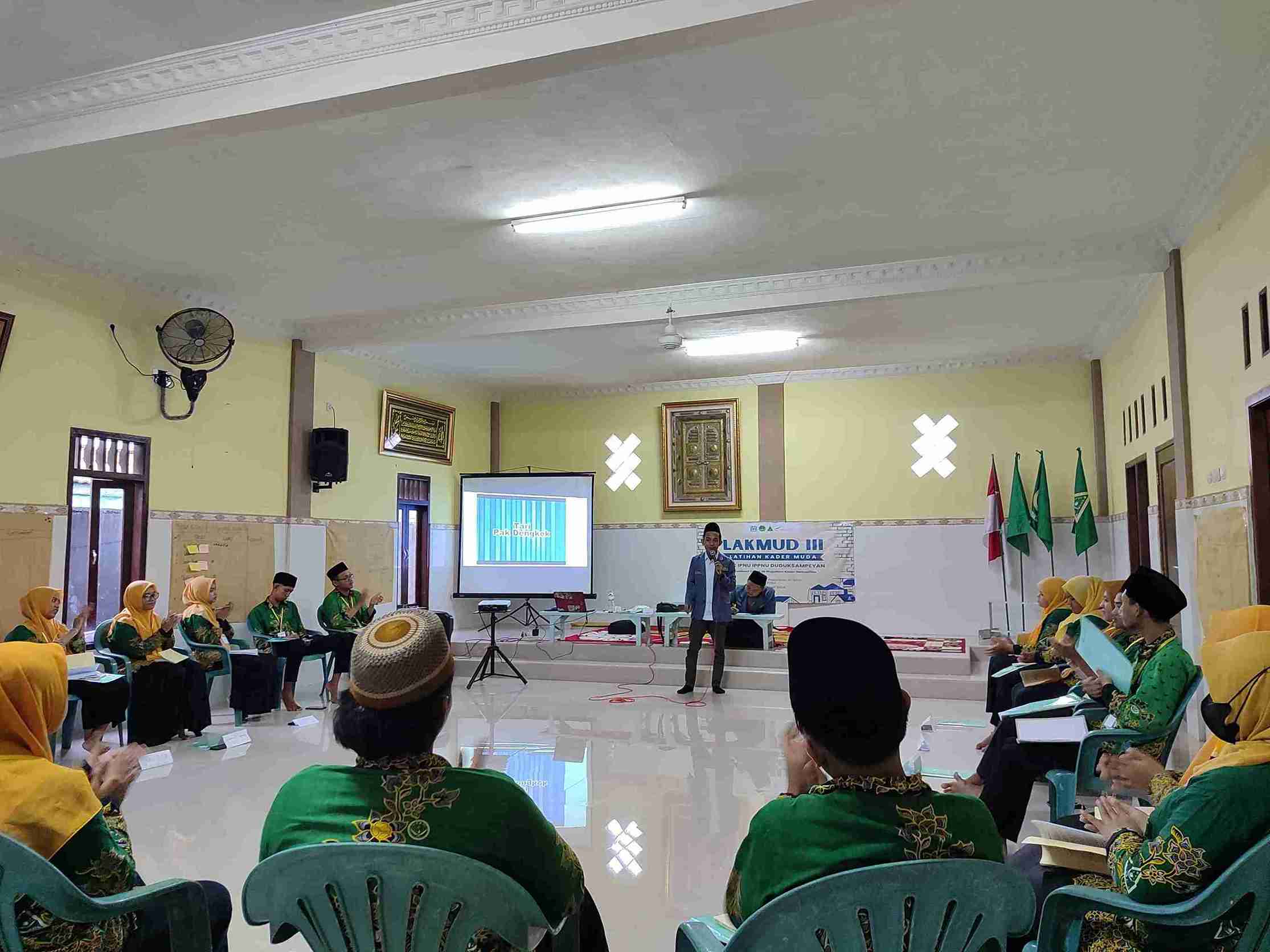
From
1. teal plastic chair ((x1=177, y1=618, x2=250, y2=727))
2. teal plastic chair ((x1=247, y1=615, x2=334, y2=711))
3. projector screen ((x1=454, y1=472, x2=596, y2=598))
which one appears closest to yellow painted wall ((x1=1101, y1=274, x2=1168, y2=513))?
projector screen ((x1=454, y1=472, x2=596, y2=598))

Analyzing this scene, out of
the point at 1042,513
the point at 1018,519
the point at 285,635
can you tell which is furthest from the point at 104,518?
the point at 1042,513

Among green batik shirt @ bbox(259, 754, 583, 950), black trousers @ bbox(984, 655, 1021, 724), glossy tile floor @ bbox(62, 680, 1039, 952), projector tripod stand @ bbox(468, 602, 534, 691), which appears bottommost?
glossy tile floor @ bbox(62, 680, 1039, 952)

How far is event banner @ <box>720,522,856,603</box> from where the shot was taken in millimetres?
10180

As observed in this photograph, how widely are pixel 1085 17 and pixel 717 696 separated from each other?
554 centimetres

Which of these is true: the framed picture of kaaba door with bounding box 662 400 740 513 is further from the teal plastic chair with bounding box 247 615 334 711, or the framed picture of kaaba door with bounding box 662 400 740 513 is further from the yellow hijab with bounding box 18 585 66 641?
the yellow hijab with bounding box 18 585 66 641

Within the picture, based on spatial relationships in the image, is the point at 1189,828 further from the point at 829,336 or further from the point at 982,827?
the point at 829,336

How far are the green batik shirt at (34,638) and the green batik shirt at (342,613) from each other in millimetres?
1975

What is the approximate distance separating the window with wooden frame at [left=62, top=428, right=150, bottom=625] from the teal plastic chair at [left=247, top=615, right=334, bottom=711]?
0.94 m

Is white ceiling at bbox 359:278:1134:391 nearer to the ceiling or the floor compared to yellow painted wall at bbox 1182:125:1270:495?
nearer to the ceiling

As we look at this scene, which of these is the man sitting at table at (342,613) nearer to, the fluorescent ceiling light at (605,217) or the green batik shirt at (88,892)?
the fluorescent ceiling light at (605,217)

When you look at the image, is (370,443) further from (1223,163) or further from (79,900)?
(79,900)

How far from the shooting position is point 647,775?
15.8ft

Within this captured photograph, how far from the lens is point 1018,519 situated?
9.34m

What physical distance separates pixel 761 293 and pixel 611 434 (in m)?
4.64
